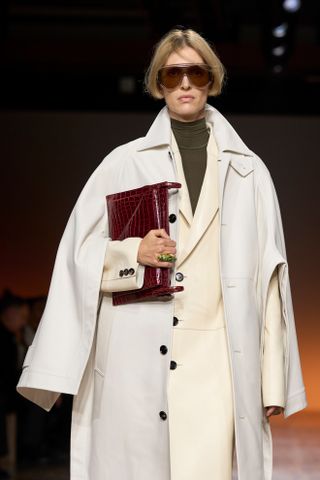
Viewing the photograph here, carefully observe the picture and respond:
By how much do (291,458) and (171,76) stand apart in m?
4.55

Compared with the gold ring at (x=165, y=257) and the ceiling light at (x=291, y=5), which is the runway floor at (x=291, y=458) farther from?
the gold ring at (x=165, y=257)

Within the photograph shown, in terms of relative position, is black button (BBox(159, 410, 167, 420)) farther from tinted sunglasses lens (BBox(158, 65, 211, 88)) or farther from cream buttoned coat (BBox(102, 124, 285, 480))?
tinted sunglasses lens (BBox(158, 65, 211, 88))

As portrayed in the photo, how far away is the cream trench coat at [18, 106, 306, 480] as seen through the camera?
3.03 metres

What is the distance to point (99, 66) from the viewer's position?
385 inches

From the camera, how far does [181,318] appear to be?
120 inches

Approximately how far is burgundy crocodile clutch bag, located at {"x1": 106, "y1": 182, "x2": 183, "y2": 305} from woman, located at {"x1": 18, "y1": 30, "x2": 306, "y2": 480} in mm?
31

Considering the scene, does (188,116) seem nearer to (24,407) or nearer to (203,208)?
(203,208)

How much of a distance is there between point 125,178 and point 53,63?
6.60m

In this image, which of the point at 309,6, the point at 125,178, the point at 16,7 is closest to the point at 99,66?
the point at 16,7

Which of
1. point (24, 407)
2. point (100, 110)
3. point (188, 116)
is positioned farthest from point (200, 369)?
point (100, 110)

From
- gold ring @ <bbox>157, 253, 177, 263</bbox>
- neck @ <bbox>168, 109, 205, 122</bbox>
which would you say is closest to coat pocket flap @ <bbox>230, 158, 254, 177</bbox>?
neck @ <bbox>168, 109, 205, 122</bbox>

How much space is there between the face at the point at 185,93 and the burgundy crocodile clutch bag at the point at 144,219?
10.5 inches

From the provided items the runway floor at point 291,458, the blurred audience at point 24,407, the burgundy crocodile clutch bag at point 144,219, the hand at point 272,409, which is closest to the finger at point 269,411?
the hand at point 272,409

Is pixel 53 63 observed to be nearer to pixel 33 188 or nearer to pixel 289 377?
pixel 33 188
